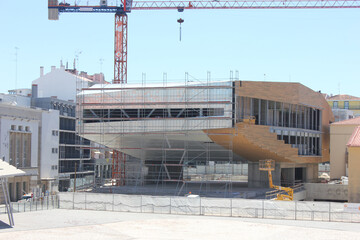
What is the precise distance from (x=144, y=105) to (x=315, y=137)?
2411 centimetres

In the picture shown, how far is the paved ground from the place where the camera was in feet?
96.8

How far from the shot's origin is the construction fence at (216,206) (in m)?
34.9

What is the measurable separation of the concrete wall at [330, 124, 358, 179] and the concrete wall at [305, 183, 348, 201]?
18.7 ft

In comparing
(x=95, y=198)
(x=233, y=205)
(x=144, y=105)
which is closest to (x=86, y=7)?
(x=144, y=105)

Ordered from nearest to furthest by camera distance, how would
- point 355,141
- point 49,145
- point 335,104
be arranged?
point 355,141, point 49,145, point 335,104

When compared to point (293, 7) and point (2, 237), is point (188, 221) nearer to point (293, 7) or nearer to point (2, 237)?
point (2, 237)

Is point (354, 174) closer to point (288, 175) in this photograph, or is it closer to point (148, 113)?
point (288, 175)

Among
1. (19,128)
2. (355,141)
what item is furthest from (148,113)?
(355,141)

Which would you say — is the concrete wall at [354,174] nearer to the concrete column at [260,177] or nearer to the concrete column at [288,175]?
the concrete column at [260,177]

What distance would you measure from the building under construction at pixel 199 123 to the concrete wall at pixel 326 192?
254cm

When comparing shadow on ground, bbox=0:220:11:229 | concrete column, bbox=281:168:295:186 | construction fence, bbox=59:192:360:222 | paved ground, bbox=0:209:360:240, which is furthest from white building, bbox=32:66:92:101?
shadow on ground, bbox=0:220:11:229

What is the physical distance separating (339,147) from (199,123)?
21684mm

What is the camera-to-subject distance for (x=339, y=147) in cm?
6225

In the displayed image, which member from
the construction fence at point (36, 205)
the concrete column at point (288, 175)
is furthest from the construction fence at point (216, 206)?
the concrete column at point (288, 175)
